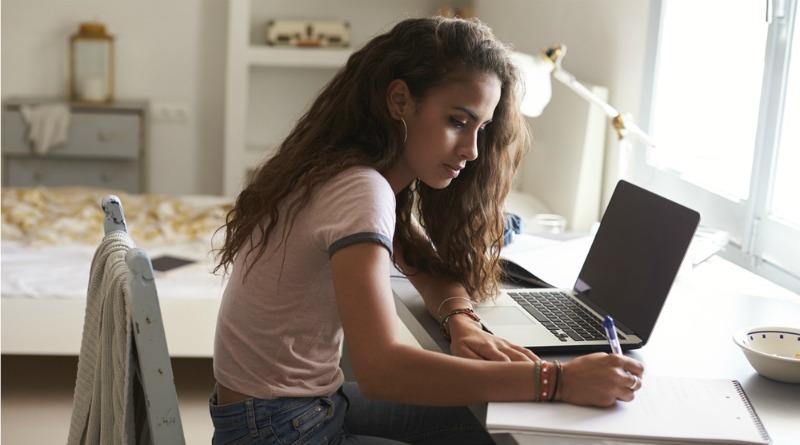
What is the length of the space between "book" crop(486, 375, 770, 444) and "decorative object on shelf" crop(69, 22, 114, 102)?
4.05 m

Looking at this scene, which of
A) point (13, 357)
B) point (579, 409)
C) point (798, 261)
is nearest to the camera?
point (579, 409)

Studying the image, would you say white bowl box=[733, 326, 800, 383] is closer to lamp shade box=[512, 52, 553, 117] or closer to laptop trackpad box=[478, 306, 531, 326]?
laptop trackpad box=[478, 306, 531, 326]

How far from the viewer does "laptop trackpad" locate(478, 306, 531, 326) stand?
1293 millimetres

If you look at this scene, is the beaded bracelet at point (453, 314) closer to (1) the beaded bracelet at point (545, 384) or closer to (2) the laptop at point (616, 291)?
(2) the laptop at point (616, 291)

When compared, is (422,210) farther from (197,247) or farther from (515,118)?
(197,247)

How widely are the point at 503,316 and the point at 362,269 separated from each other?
368 mm

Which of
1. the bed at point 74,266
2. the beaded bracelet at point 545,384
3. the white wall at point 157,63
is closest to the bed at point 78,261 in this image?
the bed at point 74,266

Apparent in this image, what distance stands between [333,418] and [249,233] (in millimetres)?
278

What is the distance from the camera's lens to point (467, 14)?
14.9 feet

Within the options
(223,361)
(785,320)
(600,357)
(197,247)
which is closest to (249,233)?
(223,361)

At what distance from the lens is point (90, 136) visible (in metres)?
4.41

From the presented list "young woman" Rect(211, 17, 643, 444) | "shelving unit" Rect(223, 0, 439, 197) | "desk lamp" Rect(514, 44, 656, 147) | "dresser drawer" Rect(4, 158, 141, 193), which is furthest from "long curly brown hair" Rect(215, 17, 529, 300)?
"dresser drawer" Rect(4, 158, 141, 193)

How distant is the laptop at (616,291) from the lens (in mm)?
1213

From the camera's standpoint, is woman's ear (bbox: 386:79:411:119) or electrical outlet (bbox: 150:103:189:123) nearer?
woman's ear (bbox: 386:79:411:119)
